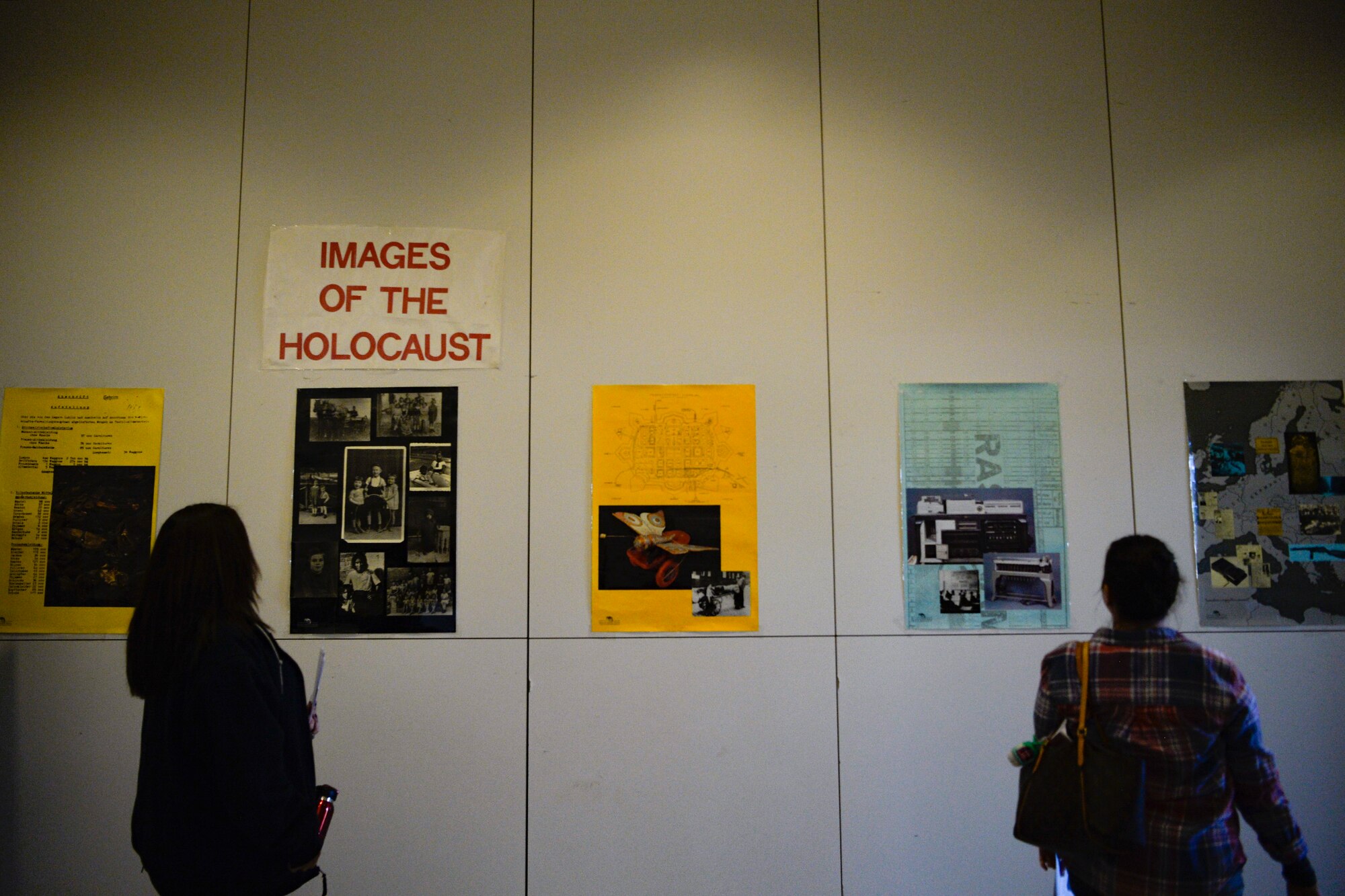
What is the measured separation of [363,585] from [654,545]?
100 cm

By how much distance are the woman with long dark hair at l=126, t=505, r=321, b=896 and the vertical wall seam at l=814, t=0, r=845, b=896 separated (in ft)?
5.38

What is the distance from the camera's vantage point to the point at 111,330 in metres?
2.72

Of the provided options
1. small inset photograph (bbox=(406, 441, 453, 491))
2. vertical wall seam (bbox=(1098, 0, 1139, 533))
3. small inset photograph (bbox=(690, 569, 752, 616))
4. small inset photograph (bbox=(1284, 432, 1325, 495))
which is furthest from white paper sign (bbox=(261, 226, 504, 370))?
small inset photograph (bbox=(1284, 432, 1325, 495))

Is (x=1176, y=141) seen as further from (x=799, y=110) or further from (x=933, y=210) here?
(x=799, y=110)

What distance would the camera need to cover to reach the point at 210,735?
150 cm

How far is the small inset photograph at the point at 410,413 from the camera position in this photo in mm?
2670

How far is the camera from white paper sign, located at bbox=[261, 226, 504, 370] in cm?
271

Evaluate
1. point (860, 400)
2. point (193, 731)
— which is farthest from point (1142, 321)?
point (193, 731)

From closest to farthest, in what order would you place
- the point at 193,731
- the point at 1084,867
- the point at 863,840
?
the point at 193,731
the point at 1084,867
the point at 863,840

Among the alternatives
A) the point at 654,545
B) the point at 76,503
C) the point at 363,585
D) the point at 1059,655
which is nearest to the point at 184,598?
the point at 363,585

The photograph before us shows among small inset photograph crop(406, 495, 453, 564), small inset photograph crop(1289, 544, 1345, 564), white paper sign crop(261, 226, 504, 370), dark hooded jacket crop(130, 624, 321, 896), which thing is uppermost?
white paper sign crop(261, 226, 504, 370)

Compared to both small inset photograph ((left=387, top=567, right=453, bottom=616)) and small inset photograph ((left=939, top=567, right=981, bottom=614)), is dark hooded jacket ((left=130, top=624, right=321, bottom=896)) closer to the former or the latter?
small inset photograph ((left=387, top=567, right=453, bottom=616))

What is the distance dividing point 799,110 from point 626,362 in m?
1.11

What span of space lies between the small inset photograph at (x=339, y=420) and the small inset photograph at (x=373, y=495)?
0.21ft
